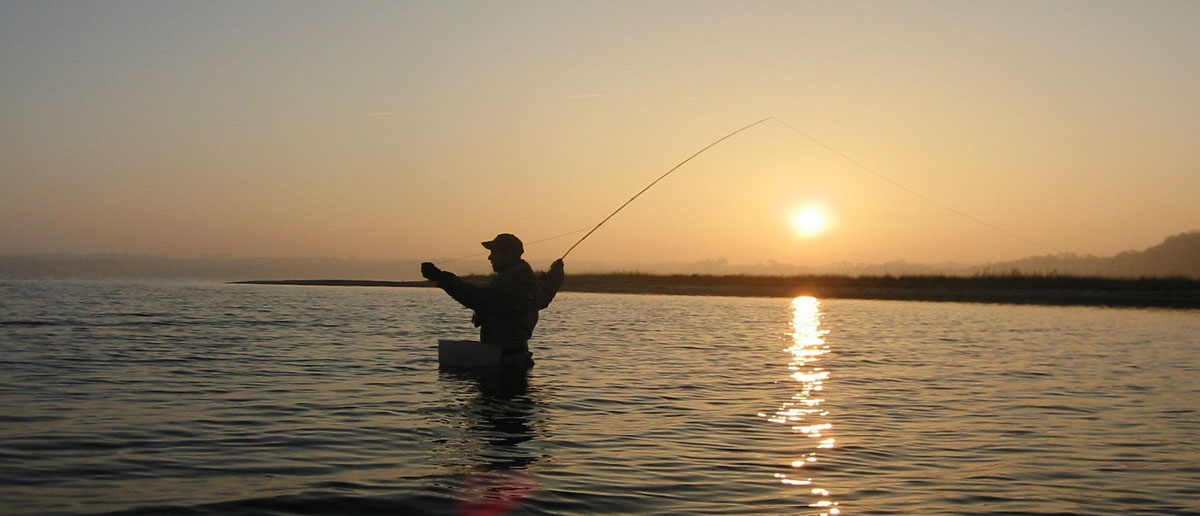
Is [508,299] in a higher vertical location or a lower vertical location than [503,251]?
lower

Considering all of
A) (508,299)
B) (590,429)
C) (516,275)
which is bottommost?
(590,429)

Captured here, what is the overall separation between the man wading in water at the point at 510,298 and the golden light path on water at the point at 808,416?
430 centimetres

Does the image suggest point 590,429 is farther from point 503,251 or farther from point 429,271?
point 503,251

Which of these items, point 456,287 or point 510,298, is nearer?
point 456,287

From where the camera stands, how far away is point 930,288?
210 feet

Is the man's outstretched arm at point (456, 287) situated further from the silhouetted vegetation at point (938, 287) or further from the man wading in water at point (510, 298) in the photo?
the silhouetted vegetation at point (938, 287)

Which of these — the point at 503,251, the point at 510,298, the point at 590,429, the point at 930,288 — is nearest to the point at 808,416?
the point at 590,429

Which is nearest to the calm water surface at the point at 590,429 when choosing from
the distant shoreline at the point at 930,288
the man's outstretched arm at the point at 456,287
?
the man's outstretched arm at the point at 456,287

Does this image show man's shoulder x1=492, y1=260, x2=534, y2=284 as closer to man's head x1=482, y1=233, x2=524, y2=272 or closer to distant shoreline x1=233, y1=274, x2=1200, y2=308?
man's head x1=482, y1=233, x2=524, y2=272

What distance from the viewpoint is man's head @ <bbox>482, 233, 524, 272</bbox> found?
16.5 metres

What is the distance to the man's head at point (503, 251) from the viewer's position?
16484 millimetres

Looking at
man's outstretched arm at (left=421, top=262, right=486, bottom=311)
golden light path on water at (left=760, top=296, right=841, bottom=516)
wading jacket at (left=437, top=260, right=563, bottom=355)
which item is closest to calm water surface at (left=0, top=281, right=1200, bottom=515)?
golden light path on water at (left=760, top=296, right=841, bottom=516)

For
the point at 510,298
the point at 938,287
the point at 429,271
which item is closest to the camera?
the point at 429,271

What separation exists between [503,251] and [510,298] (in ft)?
2.89
